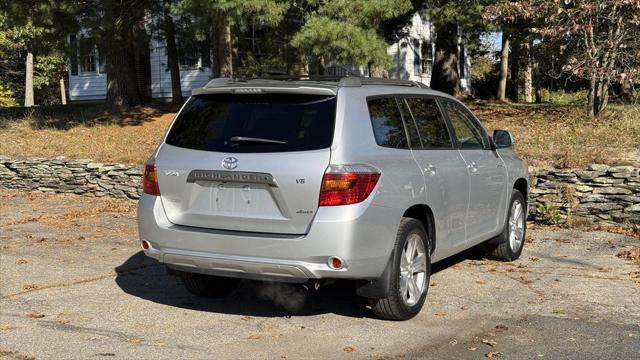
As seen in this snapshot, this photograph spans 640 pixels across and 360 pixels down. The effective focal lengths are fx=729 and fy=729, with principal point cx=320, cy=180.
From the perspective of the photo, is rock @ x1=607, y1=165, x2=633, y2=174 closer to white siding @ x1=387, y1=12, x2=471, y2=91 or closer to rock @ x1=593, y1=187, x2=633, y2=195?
rock @ x1=593, y1=187, x2=633, y2=195

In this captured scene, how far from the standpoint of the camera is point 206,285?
20.7ft

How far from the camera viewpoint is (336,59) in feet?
47.9

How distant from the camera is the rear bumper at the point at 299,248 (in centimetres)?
496

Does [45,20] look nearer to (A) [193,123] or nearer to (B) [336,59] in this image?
(B) [336,59]

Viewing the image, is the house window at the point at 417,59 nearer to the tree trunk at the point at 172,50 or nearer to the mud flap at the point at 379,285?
the tree trunk at the point at 172,50

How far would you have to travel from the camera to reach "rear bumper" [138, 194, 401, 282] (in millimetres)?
4957

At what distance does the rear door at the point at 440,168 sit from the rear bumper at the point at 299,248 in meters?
0.72

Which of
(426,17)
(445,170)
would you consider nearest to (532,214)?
(445,170)

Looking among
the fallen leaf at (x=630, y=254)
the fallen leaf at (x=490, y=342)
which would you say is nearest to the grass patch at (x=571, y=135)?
the fallen leaf at (x=630, y=254)

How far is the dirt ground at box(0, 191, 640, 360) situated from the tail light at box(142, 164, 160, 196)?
101 cm

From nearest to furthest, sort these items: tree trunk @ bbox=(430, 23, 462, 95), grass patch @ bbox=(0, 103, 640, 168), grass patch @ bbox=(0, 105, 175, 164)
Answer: grass patch @ bbox=(0, 103, 640, 168)
grass patch @ bbox=(0, 105, 175, 164)
tree trunk @ bbox=(430, 23, 462, 95)

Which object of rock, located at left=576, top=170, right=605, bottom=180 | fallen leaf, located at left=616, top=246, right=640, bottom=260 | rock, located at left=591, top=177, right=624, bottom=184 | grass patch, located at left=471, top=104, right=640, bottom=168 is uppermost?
grass patch, located at left=471, top=104, right=640, bottom=168

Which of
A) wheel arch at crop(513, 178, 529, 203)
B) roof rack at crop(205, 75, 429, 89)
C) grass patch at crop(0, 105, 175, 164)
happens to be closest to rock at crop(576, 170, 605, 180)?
wheel arch at crop(513, 178, 529, 203)

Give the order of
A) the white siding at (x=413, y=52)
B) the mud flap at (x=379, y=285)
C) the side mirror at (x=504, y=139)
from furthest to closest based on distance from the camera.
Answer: the white siding at (x=413, y=52) → the side mirror at (x=504, y=139) → the mud flap at (x=379, y=285)
